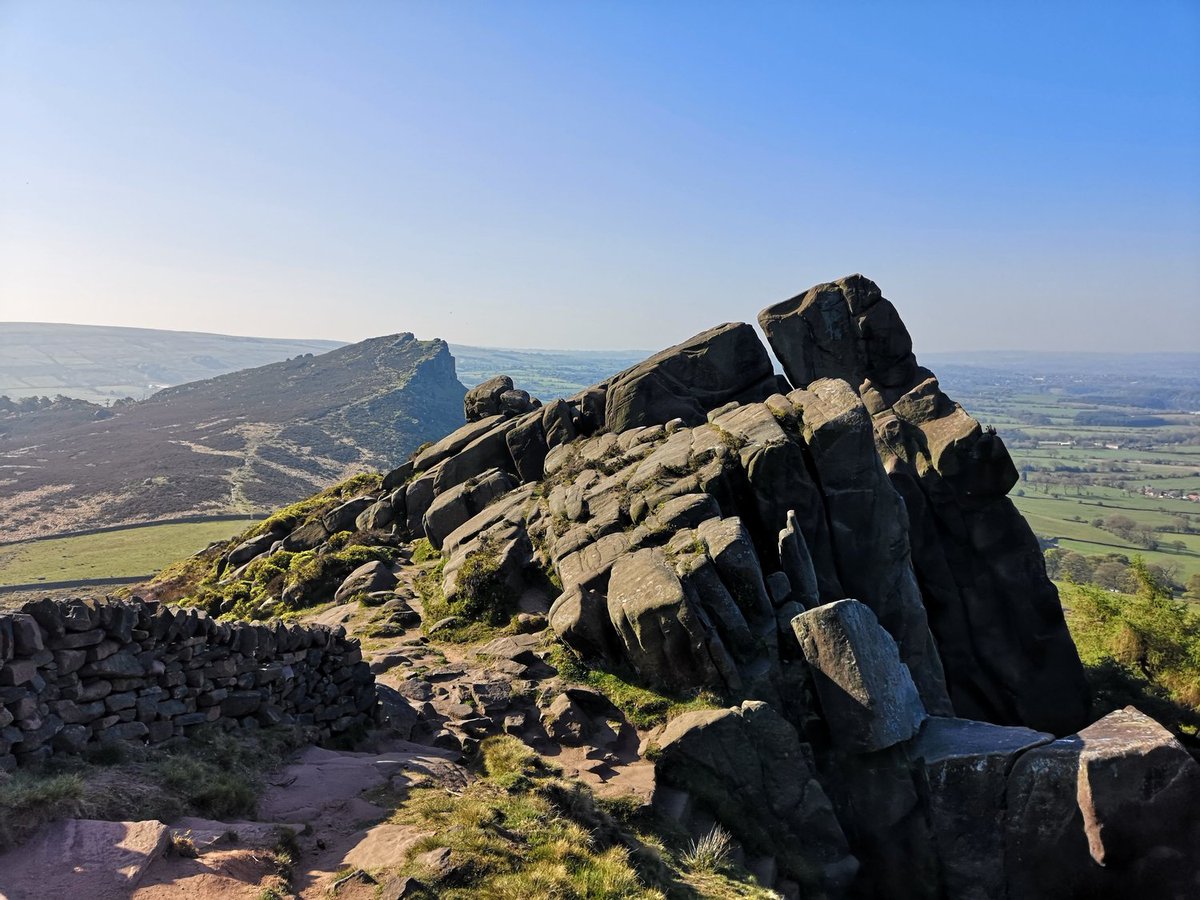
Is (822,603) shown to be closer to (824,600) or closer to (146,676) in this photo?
(824,600)

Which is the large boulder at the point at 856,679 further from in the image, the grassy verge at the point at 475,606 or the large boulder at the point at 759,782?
the grassy verge at the point at 475,606

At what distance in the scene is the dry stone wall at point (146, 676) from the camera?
1203 cm

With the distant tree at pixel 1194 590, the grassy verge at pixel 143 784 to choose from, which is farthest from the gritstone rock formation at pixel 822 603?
the distant tree at pixel 1194 590

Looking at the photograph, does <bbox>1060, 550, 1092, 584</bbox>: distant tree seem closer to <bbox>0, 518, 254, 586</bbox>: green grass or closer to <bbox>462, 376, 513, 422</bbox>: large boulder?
<bbox>462, 376, 513, 422</bbox>: large boulder

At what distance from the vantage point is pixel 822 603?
2494 cm

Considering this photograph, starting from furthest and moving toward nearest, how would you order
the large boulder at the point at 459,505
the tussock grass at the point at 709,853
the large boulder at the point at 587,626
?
1. the large boulder at the point at 459,505
2. the large boulder at the point at 587,626
3. the tussock grass at the point at 709,853

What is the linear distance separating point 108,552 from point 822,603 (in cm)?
Result: 8011

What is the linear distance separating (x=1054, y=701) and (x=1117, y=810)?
2310 cm

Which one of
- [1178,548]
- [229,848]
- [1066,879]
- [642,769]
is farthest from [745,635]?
[1178,548]

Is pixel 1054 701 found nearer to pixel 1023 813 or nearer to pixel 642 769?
pixel 1023 813

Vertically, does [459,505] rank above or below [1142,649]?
above

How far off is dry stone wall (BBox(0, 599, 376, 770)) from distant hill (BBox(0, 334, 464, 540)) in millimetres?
90237

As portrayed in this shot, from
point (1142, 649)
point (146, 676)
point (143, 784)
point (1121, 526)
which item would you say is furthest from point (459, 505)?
point (1121, 526)

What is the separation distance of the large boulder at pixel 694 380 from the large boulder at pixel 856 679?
18.3m
